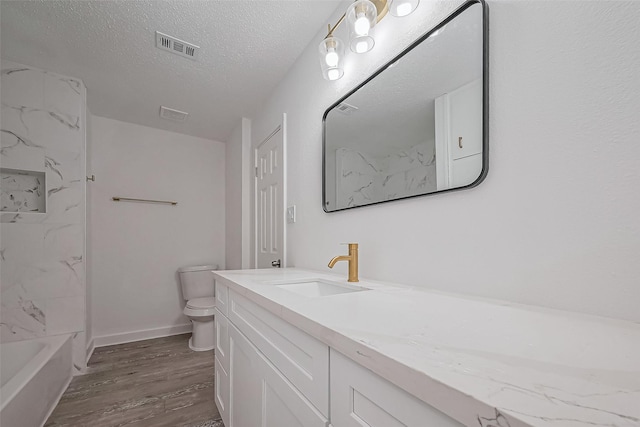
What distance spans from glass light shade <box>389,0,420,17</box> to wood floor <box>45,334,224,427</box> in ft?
7.01

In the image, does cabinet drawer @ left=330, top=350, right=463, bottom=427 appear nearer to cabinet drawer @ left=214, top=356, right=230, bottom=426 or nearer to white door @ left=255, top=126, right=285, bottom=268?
cabinet drawer @ left=214, top=356, right=230, bottom=426

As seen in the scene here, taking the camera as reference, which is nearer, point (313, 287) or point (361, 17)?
point (361, 17)

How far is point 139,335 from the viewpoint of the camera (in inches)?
110

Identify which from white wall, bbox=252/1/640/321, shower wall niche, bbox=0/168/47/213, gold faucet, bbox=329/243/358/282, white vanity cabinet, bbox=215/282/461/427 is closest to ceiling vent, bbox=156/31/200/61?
shower wall niche, bbox=0/168/47/213

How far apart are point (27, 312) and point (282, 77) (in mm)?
2517

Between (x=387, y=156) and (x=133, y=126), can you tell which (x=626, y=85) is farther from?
(x=133, y=126)

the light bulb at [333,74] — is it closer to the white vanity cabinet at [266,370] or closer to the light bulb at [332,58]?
the light bulb at [332,58]

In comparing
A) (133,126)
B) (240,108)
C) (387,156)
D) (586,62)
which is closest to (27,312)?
(133,126)

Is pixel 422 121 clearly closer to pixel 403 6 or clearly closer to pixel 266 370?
pixel 403 6

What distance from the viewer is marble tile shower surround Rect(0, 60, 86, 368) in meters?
1.92

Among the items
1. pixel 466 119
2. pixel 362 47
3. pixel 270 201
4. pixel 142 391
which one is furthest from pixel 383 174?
pixel 142 391

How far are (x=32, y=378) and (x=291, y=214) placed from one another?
1629mm

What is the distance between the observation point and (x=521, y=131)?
2.36 ft

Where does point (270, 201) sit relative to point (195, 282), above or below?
above
